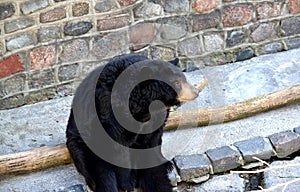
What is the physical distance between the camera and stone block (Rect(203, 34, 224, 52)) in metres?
5.24

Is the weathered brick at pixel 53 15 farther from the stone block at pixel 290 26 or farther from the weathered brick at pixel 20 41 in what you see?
the stone block at pixel 290 26

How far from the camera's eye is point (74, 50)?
4.82 metres

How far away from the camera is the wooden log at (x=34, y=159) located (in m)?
3.94

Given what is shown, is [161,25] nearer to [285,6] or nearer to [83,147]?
[285,6]

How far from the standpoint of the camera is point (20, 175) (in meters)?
4.01

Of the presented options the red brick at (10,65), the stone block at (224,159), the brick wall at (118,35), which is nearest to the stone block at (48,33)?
the brick wall at (118,35)

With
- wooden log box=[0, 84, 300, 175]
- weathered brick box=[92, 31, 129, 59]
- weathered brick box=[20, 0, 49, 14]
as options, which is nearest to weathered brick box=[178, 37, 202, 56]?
weathered brick box=[92, 31, 129, 59]

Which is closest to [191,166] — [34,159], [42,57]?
[34,159]

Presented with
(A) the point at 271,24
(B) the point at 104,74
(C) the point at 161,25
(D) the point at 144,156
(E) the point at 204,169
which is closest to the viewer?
(B) the point at 104,74

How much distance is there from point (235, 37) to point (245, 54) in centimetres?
18

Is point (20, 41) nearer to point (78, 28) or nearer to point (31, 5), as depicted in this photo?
point (31, 5)

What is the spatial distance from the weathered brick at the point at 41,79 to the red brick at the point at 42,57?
0.05m

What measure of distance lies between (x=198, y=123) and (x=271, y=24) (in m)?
1.40

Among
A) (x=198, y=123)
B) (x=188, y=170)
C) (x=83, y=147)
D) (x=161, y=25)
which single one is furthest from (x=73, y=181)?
(x=161, y=25)
